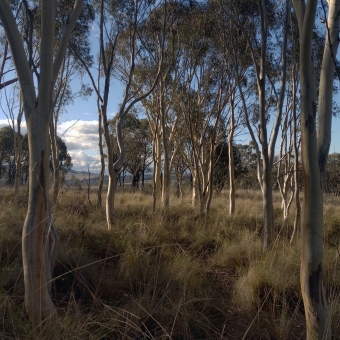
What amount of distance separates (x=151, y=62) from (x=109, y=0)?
3.59 m

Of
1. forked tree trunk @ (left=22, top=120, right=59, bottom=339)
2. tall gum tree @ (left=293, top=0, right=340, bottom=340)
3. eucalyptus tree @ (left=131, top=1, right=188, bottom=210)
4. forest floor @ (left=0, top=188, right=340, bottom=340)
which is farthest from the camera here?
eucalyptus tree @ (left=131, top=1, right=188, bottom=210)

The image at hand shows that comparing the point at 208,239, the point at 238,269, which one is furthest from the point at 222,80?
the point at 238,269

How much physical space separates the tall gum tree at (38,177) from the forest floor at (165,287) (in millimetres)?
152

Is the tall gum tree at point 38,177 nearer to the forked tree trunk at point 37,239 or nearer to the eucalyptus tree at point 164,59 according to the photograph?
the forked tree trunk at point 37,239

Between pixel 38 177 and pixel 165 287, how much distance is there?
2.29 m

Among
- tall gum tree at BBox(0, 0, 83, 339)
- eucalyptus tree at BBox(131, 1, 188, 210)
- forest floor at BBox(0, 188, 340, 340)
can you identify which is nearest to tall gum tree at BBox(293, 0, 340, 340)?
forest floor at BBox(0, 188, 340, 340)

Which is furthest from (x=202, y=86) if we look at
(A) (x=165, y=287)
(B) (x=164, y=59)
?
(A) (x=165, y=287)

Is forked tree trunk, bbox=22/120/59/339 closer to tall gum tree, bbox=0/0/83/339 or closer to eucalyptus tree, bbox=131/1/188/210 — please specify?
tall gum tree, bbox=0/0/83/339

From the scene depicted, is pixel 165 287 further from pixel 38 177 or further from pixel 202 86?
pixel 202 86

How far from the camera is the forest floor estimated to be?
11.4 ft

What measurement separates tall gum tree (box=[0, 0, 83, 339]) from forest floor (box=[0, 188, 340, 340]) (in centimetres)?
15

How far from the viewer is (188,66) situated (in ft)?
42.8

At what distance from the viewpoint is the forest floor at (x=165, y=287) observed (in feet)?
11.4

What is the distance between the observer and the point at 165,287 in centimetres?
457
